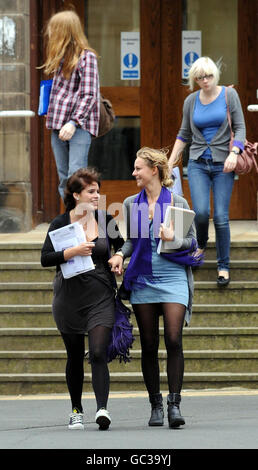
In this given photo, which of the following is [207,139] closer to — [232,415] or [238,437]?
[232,415]

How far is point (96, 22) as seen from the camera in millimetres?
13000

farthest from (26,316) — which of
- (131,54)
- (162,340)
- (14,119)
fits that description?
(131,54)

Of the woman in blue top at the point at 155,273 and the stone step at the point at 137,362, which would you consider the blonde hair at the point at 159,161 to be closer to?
the woman in blue top at the point at 155,273

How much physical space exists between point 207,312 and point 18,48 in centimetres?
387

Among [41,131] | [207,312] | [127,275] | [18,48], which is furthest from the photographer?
[41,131]

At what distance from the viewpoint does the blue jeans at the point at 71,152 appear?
380 inches

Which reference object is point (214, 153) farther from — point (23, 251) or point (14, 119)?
point (14, 119)

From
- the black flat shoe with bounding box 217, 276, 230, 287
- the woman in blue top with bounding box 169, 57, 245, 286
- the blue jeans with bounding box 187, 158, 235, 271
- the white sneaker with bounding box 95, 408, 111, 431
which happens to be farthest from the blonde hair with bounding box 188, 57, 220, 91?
the white sneaker with bounding box 95, 408, 111, 431

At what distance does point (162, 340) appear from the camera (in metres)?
9.35

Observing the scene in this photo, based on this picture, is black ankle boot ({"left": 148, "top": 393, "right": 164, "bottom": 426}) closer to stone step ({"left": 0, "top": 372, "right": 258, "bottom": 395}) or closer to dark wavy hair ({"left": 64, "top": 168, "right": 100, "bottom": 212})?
dark wavy hair ({"left": 64, "top": 168, "right": 100, "bottom": 212})

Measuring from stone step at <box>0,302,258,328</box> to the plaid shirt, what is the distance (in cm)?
155

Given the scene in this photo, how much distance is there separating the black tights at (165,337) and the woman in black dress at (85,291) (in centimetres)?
22

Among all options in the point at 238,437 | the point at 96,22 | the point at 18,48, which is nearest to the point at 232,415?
the point at 238,437

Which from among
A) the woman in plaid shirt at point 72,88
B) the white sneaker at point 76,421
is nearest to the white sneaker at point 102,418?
the white sneaker at point 76,421
